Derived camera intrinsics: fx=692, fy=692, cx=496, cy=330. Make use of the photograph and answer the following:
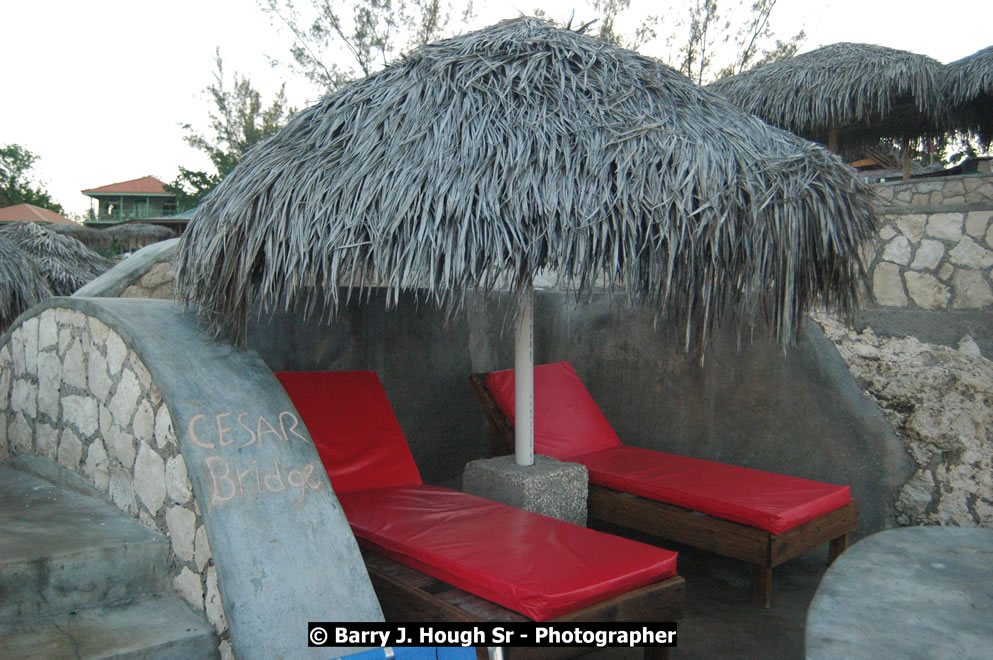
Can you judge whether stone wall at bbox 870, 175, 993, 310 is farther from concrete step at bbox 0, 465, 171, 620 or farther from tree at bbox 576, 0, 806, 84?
tree at bbox 576, 0, 806, 84

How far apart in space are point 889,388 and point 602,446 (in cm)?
176

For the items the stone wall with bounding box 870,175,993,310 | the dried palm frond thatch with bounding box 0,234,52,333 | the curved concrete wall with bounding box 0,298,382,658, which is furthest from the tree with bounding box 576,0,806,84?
the curved concrete wall with bounding box 0,298,382,658

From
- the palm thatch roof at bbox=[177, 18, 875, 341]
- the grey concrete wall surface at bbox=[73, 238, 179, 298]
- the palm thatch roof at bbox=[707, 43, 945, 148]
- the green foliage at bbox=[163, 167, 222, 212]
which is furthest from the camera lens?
the green foliage at bbox=[163, 167, 222, 212]

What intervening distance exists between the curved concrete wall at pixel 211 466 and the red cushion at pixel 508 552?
0.34m

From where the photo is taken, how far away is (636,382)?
5062mm

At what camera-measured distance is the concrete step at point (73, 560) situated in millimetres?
2211

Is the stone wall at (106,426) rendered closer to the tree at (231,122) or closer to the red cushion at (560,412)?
the red cushion at (560,412)

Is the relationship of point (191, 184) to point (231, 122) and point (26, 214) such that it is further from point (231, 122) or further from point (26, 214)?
point (26, 214)

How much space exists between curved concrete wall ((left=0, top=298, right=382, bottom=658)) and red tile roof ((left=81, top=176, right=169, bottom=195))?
38.2 metres

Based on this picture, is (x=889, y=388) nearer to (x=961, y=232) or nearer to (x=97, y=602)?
(x=961, y=232)

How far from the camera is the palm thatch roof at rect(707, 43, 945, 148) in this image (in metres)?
7.36

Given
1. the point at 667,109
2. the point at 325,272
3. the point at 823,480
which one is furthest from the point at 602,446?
the point at 325,272

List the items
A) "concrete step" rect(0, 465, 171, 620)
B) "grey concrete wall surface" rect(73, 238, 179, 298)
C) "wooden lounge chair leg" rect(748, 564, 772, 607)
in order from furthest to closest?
"grey concrete wall surface" rect(73, 238, 179, 298) < "wooden lounge chair leg" rect(748, 564, 772, 607) < "concrete step" rect(0, 465, 171, 620)

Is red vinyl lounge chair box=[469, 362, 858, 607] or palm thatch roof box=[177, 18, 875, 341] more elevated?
palm thatch roof box=[177, 18, 875, 341]
